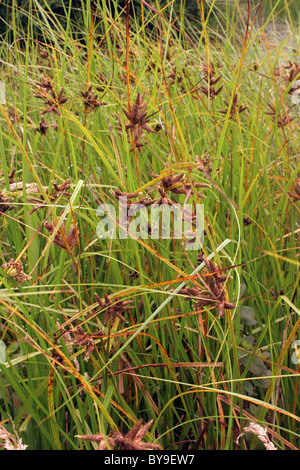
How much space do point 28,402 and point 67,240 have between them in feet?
0.95

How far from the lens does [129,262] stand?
1015 mm

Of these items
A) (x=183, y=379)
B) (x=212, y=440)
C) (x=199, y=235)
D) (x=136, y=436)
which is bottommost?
(x=212, y=440)

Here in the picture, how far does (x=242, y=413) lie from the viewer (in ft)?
2.65

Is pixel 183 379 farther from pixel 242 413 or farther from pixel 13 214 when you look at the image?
pixel 13 214

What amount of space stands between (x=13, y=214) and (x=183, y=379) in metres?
0.64
